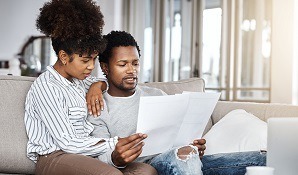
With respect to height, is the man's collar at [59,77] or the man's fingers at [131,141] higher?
the man's collar at [59,77]

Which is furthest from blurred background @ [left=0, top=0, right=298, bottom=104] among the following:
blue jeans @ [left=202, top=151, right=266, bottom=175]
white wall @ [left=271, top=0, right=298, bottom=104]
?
blue jeans @ [left=202, top=151, right=266, bottom=175]

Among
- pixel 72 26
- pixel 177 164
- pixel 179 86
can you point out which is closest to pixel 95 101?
pixel 72 26

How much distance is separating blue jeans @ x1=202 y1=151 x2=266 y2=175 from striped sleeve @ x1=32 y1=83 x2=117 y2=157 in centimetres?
36

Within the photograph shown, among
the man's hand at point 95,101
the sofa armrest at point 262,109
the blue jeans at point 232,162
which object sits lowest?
the blue jeans at point 232,162

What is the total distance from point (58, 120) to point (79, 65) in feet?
0.79

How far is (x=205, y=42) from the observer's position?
585cm

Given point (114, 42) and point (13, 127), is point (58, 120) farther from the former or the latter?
point (114, 42)

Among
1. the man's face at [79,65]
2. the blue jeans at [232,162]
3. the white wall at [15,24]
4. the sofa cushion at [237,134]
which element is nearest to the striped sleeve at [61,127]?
the man's face at [79,65]

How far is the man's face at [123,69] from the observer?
1.95 metres

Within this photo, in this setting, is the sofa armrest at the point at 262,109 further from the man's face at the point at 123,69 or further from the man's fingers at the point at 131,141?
the man's fingers at the point at 131,141

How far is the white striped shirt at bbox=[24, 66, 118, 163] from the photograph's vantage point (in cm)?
168

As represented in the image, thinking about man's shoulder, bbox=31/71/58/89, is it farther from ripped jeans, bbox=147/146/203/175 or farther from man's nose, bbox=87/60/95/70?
ripped jeans, bbox=147/146/203/175

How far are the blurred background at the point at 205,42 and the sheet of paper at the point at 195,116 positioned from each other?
323 cm

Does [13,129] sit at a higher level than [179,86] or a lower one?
lower
